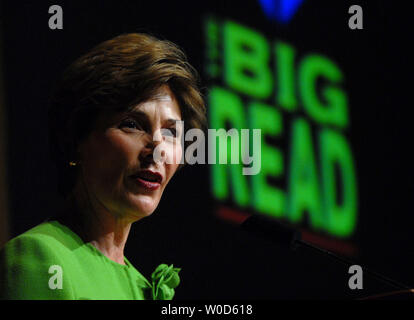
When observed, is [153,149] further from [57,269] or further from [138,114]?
[57,269]

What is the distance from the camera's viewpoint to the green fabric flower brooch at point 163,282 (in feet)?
6.10

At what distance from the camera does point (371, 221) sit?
338 cm

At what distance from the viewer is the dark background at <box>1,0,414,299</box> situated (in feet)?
7.79

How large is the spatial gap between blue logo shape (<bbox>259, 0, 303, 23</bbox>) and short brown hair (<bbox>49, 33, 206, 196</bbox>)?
1.39 m

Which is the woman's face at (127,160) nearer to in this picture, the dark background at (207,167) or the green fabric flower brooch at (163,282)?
the green fabric flower brooch at (163,282)

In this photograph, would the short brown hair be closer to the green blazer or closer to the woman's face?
the woman's face

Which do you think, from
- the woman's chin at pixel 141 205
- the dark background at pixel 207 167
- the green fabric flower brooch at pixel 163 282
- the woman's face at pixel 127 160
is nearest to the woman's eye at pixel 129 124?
the woman's face at pixel 127 160

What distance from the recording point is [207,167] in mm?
2871

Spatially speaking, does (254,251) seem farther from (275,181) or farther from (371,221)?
(371,221)

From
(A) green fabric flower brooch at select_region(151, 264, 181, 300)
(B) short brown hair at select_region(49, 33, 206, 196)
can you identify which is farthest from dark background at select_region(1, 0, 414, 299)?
(A) green fabric flower brooch at select_region(151, 264, 181, 300)

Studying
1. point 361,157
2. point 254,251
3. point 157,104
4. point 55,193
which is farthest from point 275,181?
point 157,104

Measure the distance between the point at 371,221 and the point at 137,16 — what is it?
1707mm

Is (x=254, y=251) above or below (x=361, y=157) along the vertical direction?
below

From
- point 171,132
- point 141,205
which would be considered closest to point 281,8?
point 171,132
